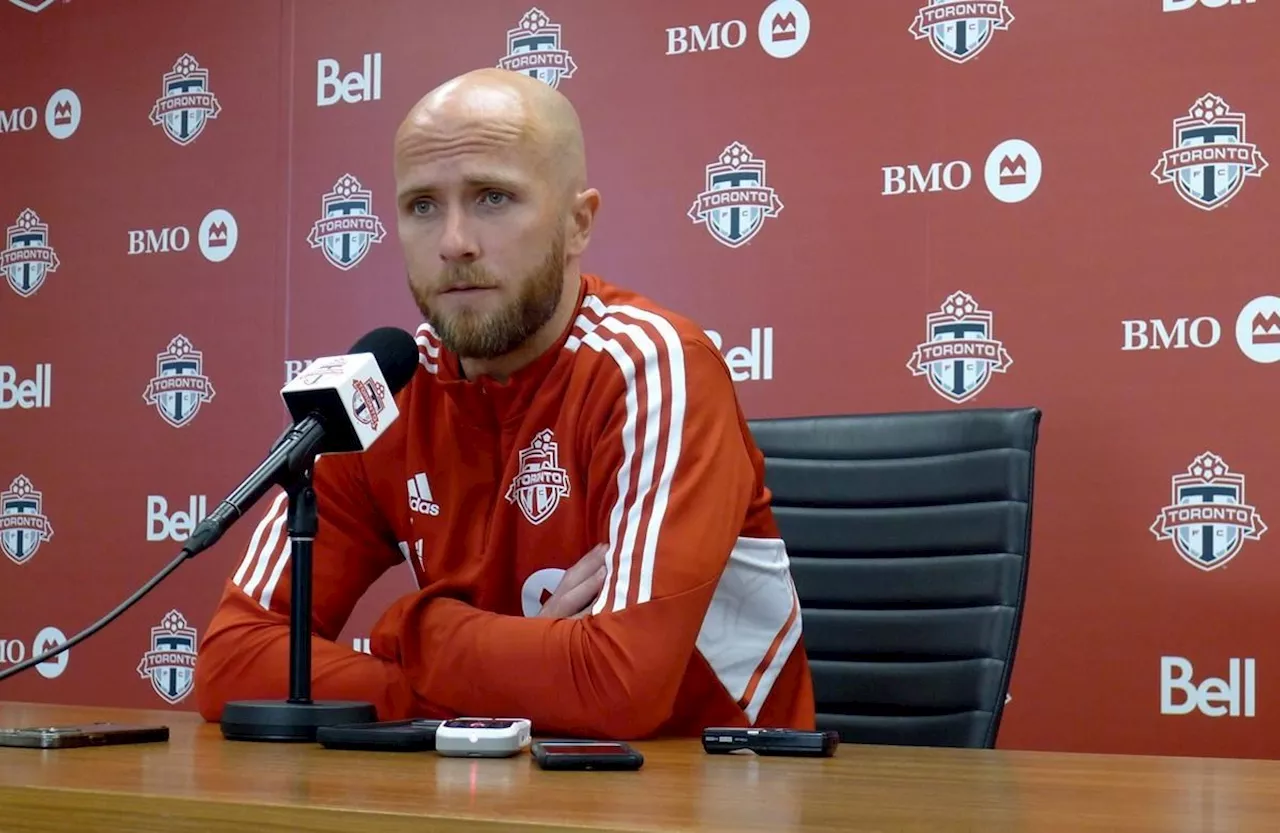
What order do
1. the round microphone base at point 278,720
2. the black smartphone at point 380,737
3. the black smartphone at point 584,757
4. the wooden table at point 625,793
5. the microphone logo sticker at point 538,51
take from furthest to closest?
the microphone logo sticker at point 538,51 → the round microphone base at point 278,720 → the black smartphone at point 380,737 → the black smartphone at point 584,757 → the wooden table at point 625,793

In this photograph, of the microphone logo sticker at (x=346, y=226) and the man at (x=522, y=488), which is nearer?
the man at (x=522, y=488)

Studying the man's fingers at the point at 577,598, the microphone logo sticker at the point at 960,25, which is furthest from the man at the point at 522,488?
the microphone logo sticker at the point at 960,25

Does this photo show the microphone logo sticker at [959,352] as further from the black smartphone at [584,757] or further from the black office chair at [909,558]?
the black smartphone at [584,757]

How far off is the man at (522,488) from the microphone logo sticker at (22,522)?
1883 millimetres

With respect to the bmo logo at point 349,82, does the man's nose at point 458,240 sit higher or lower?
lower

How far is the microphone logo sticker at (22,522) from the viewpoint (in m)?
3.35

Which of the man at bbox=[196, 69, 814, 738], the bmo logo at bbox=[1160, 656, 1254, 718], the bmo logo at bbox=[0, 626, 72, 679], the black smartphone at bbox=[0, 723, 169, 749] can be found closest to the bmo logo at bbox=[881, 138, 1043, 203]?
the bmo logo at bbox=[1160, 656, 1254, 718]

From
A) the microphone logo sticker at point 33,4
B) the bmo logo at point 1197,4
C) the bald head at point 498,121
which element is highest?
the microphone logo sticker at point 33,4

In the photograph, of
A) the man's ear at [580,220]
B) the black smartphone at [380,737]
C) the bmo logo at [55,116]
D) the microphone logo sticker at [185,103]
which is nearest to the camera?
the black smartphone at [380,737]

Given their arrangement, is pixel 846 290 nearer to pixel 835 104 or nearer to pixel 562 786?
pixel 835 104

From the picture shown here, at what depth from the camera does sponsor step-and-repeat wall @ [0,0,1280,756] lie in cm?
229

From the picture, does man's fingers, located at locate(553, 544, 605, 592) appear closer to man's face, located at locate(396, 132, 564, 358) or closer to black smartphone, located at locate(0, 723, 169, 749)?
man's face, located at locate(396, 132, 564, 358)

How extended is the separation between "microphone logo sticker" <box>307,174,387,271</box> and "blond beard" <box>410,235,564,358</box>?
1.42m

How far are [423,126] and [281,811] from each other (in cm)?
102
